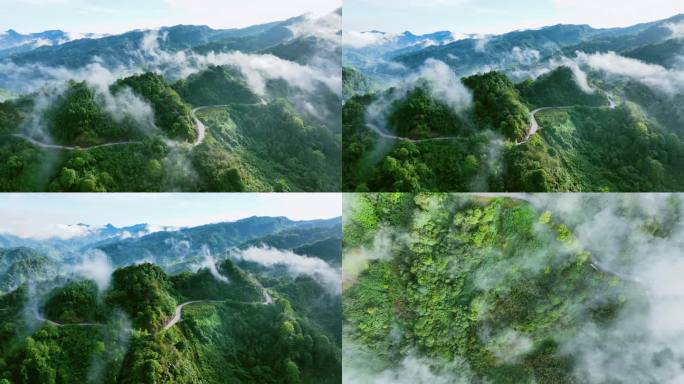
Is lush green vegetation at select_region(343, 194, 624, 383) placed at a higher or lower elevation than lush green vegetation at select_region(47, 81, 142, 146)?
lower

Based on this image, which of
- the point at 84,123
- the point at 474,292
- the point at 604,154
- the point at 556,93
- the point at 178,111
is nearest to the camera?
the point at 84,123

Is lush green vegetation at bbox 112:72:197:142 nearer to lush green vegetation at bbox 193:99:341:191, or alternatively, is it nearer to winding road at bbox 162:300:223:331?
lush green vegetation at bbox 193:99:341:191

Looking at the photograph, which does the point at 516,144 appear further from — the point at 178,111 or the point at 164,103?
the point at 164,103

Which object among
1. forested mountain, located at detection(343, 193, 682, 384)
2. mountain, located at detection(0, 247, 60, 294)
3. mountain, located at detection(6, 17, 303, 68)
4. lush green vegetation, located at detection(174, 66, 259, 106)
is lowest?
forested mountain, located at detection(343, 193, 682, 384)

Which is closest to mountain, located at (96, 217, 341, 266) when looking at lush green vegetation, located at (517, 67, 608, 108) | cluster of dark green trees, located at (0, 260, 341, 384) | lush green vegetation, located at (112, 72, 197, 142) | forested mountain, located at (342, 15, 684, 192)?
cluster of dark green trees, located at (0, 260, 341, 384)

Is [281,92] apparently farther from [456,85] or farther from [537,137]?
[537,137]

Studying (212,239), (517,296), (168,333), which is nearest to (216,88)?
(212,239)

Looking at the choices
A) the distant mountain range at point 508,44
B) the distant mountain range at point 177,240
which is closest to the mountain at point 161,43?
the distant mountain range at point 508,44
